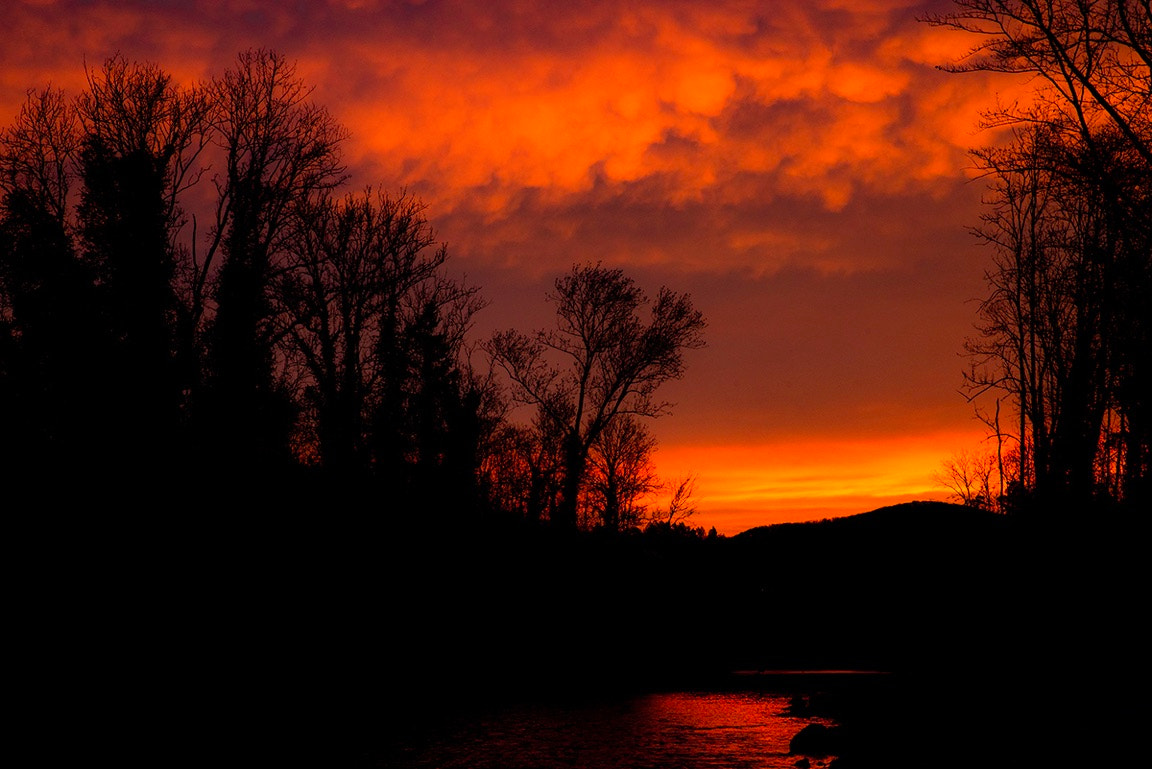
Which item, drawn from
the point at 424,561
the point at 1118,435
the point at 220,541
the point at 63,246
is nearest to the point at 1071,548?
the point at 1118,435

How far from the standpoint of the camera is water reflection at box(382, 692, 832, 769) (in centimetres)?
1410

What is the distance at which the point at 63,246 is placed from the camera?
2588cm

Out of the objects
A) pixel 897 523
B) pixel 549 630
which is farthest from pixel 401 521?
pixel 897 523

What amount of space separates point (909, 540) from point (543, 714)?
914 inches

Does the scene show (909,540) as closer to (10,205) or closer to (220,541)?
(220,541)

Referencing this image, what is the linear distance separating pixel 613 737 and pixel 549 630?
13.8 metres

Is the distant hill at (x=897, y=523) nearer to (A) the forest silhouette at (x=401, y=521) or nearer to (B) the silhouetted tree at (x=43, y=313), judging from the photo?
(A) the forest silhouette at (x=401, y=521)

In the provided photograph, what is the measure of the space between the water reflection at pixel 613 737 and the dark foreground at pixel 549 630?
1069 millimetres

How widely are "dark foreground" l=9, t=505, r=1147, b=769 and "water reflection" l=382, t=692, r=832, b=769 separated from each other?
1.07 meters

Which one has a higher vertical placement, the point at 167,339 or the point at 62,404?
the point at 167,339

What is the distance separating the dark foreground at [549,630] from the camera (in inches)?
601

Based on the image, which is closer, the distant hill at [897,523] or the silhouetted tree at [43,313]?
the silhouetted tree at [43,313]

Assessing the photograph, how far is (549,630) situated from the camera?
30.0m

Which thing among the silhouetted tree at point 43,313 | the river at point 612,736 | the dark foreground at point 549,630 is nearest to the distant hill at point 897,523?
the dark foreground at point 549,630
